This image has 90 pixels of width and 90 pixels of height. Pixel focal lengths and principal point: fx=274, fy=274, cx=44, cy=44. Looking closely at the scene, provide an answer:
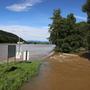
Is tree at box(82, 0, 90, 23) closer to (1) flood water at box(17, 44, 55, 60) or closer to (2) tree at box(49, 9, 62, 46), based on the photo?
(1) flood water at box(17, 44, 55, 60)

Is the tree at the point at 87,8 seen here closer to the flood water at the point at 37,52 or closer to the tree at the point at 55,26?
the flood water at the point at 37,52

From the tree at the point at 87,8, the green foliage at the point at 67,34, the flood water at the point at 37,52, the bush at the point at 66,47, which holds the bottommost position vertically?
the flood water at the point at 37,52

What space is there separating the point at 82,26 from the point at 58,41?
2002cm

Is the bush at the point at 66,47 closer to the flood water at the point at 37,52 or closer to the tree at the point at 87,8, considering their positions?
the flood water at the point at 37,52

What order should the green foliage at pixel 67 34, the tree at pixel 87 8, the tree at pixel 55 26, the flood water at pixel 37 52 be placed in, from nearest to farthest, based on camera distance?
the tree at pixel 87 8, the flood water at pixel 37 52, the green foliage at pixel 67 34, the tree at pixel 55 26

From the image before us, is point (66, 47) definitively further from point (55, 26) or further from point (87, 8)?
point (87, 8)

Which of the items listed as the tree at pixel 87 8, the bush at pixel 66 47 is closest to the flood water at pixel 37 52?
A: the bush at pixel 66 47

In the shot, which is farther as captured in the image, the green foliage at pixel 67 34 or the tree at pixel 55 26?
the tree at pixel 55 26

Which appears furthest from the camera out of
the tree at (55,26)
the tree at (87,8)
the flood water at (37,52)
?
the tree at (55,26)

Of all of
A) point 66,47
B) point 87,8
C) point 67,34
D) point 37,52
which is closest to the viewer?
point 87,8

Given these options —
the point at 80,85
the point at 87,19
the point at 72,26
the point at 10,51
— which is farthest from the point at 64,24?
the point at 80,85

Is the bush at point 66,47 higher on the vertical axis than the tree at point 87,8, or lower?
lower

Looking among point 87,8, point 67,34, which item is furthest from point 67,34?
point 87,8

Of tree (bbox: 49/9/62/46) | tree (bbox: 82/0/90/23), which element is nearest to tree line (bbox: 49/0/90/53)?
tree (bbox: 49/9/62/46)
